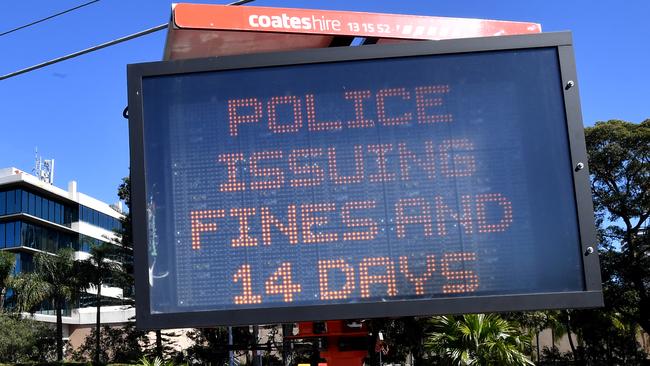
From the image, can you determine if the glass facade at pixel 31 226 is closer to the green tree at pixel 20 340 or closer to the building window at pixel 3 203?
the building window at pixel 3 203

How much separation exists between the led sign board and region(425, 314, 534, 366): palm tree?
8095 mm

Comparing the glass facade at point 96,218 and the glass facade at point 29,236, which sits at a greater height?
the glass facade at point 96,218

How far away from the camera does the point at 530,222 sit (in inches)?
174

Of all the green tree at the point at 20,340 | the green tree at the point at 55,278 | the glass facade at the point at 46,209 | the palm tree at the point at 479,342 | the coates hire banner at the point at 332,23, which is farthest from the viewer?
the glass facade at the point at 46,209

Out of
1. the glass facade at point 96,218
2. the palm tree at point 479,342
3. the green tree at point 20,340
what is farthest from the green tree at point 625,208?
the glass facade at point 96,218

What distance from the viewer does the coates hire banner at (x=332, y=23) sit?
4773mm

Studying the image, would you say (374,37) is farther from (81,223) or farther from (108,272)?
(81,223)

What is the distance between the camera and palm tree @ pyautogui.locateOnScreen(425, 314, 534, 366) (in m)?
12.1

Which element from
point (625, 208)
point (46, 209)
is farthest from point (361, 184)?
point (46, 209)

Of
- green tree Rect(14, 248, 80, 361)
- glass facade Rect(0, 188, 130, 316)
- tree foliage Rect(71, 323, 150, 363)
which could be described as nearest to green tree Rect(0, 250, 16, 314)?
green tree Rect(14, 248, 80, 361)

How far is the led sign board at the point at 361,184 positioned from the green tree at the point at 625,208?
2567cm

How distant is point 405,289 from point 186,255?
1.43 metres

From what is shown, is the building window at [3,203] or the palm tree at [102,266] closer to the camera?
the palm tree at [102,266]

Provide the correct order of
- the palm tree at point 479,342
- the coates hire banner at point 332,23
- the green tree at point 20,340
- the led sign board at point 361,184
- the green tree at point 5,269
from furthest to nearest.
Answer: the green tree at point 5,269 < the green tree at point 20,340 < the palm tree at point 479,342 < the coates hire banner at point 332,23 < the led sign board at point 361,184
